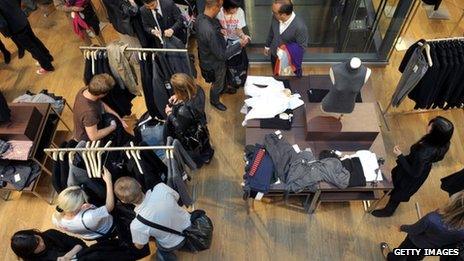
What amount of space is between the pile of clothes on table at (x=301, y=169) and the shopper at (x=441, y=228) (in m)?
0.66

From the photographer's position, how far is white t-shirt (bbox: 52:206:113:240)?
3232 mm

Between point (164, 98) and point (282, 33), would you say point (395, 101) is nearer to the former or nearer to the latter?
point (282, 33)

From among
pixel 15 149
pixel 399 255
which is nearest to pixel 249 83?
pixel 399 255

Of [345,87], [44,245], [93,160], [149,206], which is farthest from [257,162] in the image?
[44,245]

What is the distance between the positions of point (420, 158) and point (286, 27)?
1926 millimetres

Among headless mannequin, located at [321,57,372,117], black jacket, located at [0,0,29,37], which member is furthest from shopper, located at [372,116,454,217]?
black jacket, located at [0,0,29,37]

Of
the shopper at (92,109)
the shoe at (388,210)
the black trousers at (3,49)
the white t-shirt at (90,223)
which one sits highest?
the black trousers at (3,49)

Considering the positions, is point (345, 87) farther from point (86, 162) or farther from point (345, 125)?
point (86, 162)

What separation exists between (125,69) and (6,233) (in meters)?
2.30

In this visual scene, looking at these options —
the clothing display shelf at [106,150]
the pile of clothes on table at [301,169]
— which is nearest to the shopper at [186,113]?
the clothing display shelf at [106,150]

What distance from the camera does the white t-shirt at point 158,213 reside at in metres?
3.06

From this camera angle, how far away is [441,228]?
2906mm

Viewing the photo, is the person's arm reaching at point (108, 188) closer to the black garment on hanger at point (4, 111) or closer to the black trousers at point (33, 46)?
the black garment on hanger at point (4, 111)

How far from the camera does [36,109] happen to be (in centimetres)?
442
